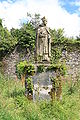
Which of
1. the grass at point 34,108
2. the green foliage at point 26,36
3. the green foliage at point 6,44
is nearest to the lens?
the grass at point 34,108

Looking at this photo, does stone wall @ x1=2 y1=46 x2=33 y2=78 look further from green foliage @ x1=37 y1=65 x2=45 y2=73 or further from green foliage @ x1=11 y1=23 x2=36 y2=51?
green foliage @ x1=37 y1=65 x2=45 y2=73

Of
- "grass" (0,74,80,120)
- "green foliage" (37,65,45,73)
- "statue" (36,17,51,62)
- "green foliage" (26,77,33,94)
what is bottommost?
"grass" (0,74,80,120)

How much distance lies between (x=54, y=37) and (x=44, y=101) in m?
8.62

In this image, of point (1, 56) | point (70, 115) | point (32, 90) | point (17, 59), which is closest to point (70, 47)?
point (17, 59)

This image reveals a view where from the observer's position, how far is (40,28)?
29.0 feet

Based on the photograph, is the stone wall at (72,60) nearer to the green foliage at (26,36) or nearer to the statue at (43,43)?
the green foliage at (26,36)

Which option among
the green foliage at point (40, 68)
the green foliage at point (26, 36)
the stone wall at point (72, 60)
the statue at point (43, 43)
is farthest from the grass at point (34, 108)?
the green foliage at point (26, 36)

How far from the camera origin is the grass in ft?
19.6

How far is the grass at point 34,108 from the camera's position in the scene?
596cm

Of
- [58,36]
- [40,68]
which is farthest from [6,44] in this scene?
[40,68]

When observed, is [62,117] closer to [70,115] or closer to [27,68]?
[70,115]

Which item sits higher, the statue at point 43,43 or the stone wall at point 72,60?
the statue at point 43,43

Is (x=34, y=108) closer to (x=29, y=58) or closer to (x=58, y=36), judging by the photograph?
(x=29, y=58)

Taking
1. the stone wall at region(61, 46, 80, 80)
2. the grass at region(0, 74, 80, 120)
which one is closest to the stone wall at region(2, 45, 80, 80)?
the stone wall at region(61, 46, 80, 80)
